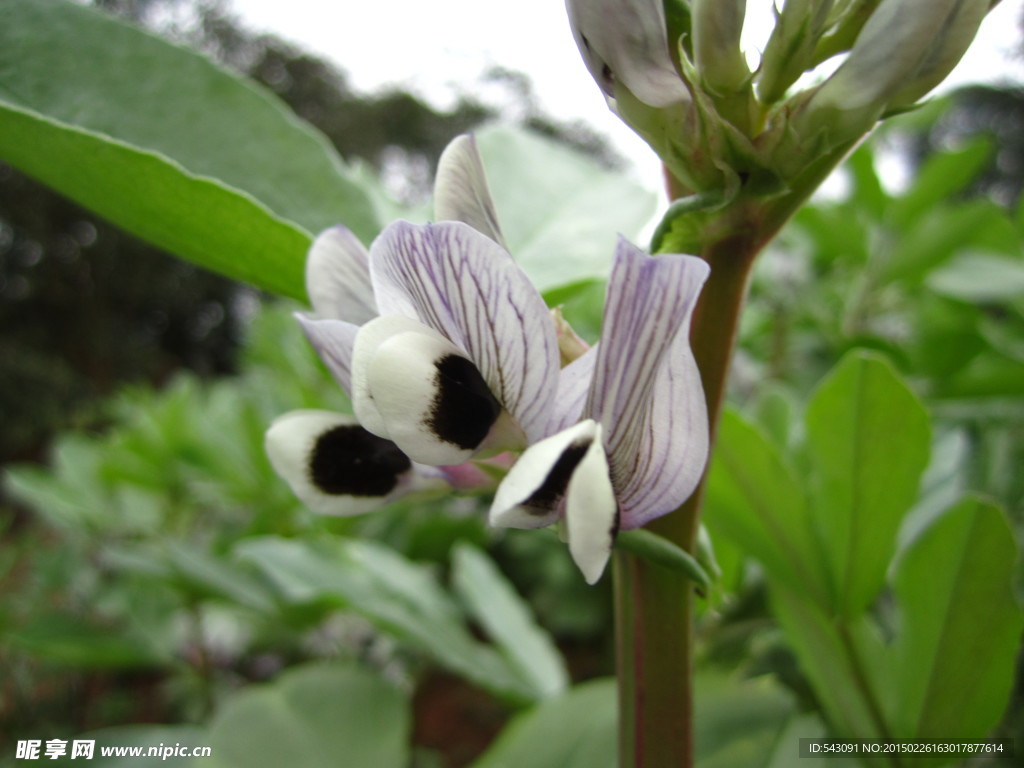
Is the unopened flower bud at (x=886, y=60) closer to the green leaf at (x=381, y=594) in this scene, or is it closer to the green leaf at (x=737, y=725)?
the green leaf at (x=737, y=725)

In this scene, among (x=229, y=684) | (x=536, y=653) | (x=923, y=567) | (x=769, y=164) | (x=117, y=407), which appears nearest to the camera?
(x=769, y=164)

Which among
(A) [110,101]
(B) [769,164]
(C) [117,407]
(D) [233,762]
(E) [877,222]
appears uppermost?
(C) [117,407]

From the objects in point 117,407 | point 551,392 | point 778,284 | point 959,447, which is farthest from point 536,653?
point 117,407

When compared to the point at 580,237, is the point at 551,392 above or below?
below

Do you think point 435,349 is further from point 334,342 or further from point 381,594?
point 381,594

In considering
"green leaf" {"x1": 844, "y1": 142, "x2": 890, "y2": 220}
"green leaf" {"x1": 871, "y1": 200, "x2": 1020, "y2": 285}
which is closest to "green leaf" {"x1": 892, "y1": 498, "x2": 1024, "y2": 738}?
"green leaf" {"x1": 871, "y1": 200, "x2": 1020, "y2": 285}

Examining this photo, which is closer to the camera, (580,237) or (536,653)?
(580,237)

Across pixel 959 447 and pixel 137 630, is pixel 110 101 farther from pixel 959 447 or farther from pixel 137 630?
pixel 137 630

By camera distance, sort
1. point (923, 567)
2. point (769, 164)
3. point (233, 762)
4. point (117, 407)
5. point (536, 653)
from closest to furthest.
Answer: point (769, 164), point (923, 567), point (233, 762), point (536, 653), point (117, 407)
